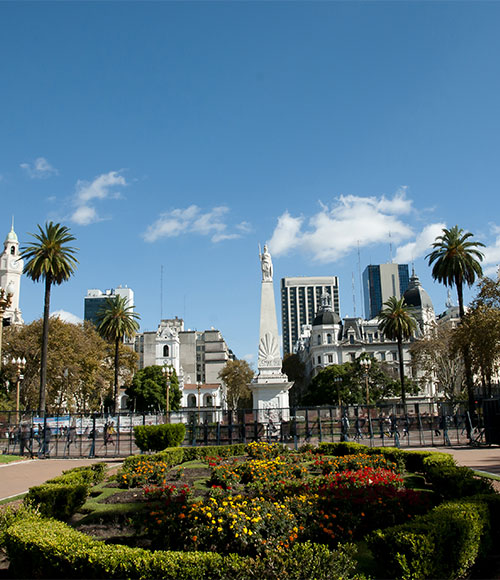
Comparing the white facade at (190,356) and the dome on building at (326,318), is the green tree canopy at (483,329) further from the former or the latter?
the dome on building at (326,318)

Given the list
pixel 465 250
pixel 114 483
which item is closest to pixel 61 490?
pixel 114 483

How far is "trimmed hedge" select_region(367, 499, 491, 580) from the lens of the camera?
261 inches

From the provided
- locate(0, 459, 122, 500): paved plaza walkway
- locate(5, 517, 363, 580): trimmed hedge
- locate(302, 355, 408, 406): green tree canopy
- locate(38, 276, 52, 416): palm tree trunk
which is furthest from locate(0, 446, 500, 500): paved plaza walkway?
locate(302, 355, 408, 406): green tree canopy

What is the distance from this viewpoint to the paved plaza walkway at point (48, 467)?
17906 millimetres

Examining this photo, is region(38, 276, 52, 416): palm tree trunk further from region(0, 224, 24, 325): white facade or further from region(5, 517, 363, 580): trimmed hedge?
region(0, 224, 24, 325): white facade

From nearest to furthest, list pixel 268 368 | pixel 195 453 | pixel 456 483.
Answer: pixel 456 483 → pixel 195 453 → pixel 268 368

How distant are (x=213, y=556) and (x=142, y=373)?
82.4 m

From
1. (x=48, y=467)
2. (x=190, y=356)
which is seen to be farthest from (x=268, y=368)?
(x=190, y=356)

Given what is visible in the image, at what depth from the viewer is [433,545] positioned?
6828mm

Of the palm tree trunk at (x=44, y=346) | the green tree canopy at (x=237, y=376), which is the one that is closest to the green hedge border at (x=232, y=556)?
the palm tree trunk at (x=44, y=346)

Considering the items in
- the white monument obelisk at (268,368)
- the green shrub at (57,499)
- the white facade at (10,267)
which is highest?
the white facade at (10,267)

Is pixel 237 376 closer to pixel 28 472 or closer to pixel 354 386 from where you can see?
pixel 354 386

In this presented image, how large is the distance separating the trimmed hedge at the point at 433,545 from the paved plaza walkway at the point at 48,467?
10645 mm

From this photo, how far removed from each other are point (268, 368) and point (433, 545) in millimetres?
34896
